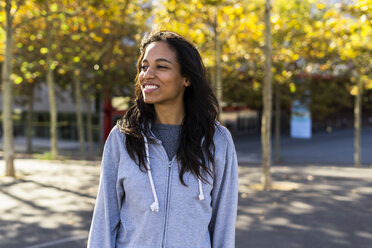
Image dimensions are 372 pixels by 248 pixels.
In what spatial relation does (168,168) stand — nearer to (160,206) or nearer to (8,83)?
(160,206)

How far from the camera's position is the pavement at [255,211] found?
20.7ft

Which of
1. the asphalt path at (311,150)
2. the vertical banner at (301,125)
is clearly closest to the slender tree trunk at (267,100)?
the vertical banner at (301,125)

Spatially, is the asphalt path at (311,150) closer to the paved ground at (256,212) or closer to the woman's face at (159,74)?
the paved ground at (256,212)

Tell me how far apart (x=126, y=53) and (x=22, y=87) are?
19.7ft

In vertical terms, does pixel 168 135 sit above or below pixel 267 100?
below

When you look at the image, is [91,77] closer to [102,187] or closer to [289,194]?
[289,194]

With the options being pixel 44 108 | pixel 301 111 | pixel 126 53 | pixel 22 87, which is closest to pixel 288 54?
pixel 301 111

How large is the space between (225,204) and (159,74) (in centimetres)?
69

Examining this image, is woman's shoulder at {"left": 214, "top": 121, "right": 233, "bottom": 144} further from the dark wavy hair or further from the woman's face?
the woman's face

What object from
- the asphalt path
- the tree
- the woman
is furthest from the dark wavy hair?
the asphalt path

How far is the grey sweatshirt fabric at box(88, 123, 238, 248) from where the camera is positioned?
6.75ft

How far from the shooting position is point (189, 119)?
2236 millimetres

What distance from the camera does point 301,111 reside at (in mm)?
20609

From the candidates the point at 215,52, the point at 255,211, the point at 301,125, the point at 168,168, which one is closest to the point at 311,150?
the point at 301,125
